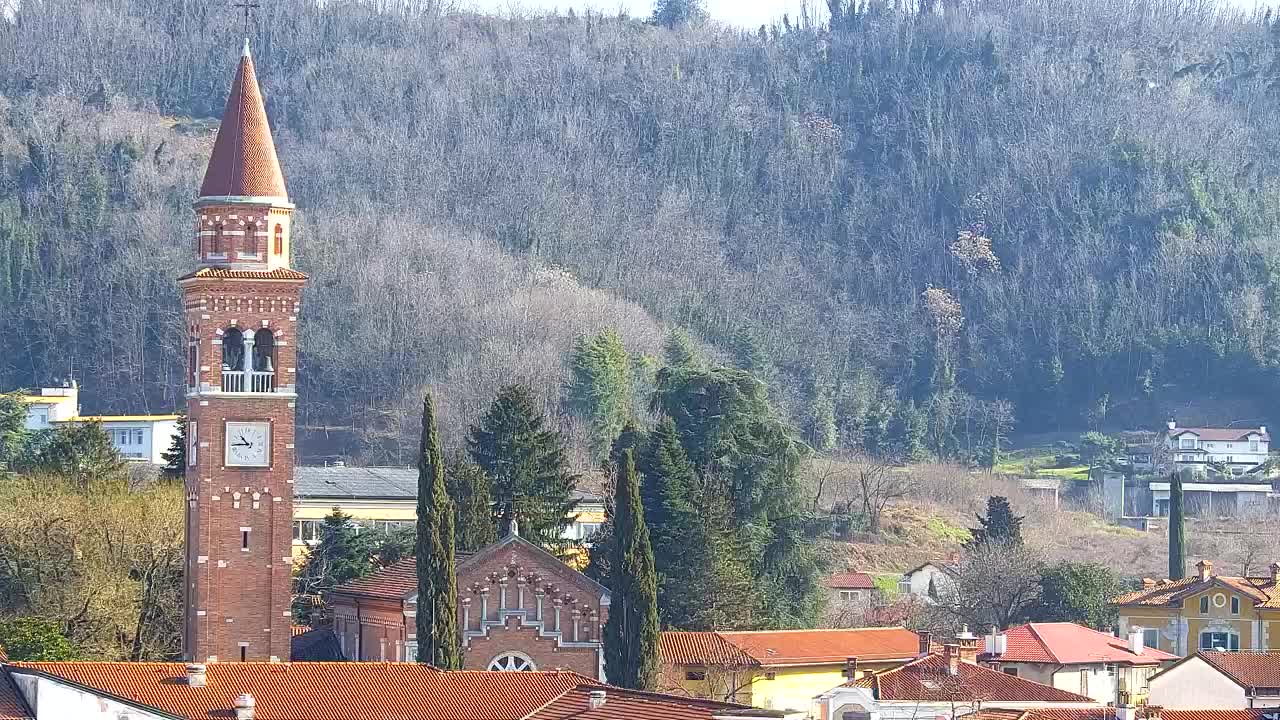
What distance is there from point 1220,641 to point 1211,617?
70 centimetres

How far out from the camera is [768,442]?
269ft

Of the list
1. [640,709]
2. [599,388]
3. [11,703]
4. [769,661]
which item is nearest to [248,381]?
[769,661]

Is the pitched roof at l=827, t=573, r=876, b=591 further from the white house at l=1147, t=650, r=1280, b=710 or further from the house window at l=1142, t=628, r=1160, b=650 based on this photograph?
the white house at l=1147, t=650, r=1280, b=710

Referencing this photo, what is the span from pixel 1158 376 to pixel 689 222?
25.9 m

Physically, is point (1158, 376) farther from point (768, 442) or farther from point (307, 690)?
point (307, 690)

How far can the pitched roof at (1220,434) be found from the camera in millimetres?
145000

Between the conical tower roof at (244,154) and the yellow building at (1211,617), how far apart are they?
103ft

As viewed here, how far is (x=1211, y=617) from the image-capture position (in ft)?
284

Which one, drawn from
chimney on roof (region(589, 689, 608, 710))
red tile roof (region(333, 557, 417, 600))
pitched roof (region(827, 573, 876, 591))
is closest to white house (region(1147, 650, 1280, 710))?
red tile roof (region(333, 557, 417, 600))

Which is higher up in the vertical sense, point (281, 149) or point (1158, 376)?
point (281, 149)

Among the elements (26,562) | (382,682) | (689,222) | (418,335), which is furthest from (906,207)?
(382,682)

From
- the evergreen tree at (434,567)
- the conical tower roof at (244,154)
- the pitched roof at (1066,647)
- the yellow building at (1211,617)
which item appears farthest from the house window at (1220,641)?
the conical tower roof at (244,154)

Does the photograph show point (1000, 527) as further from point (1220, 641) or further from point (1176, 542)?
point (1220, 641)

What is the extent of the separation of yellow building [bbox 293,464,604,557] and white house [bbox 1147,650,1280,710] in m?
28.0
